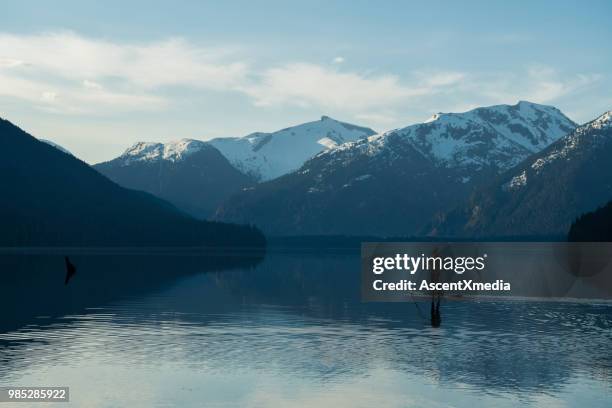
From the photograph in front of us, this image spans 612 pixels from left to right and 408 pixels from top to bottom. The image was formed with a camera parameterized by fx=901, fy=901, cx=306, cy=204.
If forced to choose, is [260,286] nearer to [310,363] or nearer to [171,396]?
[310,363]

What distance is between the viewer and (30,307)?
360 ft

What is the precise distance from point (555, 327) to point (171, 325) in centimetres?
3996

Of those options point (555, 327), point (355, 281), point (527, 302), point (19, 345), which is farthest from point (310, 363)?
point (355, 281)

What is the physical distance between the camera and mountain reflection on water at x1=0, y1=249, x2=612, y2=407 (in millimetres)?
56028

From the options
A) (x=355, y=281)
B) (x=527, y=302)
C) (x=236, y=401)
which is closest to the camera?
(x=236, y=401)

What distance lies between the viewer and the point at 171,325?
9200 cm

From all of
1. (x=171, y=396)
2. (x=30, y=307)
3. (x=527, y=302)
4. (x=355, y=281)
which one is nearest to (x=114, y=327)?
(x=30, y=307)

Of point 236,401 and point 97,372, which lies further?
point 97,372

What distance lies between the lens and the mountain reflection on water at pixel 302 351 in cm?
5603

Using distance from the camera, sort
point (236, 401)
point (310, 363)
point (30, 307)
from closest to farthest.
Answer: point (236, 401)
point (310, 363)
point (30, 307)

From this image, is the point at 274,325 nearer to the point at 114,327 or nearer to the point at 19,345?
the point at 114,327

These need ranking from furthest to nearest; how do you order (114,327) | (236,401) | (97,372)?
1. (114,327)
2. (97,372)
3. (236,401)

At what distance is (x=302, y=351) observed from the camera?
73.8 meters

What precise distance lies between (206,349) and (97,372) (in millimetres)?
13536
